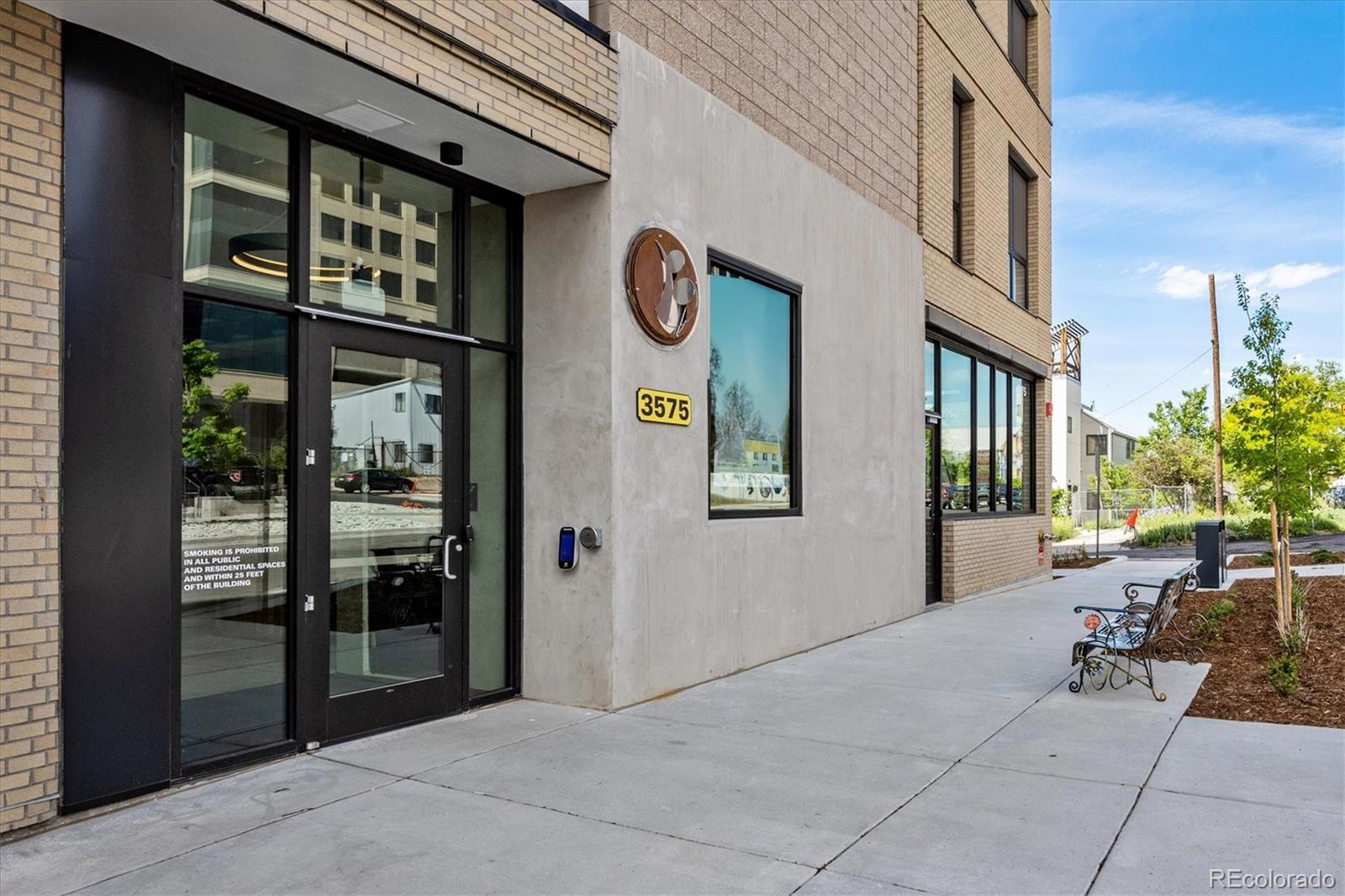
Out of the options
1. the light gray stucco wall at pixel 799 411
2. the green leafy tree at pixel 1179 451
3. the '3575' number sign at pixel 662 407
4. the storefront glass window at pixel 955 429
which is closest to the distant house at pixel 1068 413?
the green leafy tree at pixel 1179 451

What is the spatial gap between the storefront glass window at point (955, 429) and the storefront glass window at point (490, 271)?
828 cm

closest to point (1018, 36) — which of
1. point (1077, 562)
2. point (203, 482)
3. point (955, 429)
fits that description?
point (955, 429)

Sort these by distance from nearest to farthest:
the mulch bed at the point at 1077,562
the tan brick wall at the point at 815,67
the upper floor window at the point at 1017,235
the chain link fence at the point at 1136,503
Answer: the tan brick wall at the point at 815,67 → the upper floor window at the point at 1017,235 → the mulch bed at the point at 1077,562 → the chain link fence at the point at 1136,503

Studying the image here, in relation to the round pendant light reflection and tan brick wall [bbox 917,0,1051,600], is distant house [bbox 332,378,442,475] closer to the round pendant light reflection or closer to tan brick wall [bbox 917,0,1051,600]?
the round pendant light reflection

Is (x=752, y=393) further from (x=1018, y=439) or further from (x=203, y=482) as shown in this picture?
(x=1018, y=439)

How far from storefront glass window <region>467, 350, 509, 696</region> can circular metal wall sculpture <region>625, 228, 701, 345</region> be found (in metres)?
1.16

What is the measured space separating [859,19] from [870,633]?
7.06 meters

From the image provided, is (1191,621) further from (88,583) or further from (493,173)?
(88,583)

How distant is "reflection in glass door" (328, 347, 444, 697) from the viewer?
20.5 feet

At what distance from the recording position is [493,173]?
7.21 m

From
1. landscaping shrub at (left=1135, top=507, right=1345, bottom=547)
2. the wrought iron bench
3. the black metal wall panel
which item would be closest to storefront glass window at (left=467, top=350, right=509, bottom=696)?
the black metal wall panel

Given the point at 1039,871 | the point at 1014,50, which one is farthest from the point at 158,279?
the point at 1014,50

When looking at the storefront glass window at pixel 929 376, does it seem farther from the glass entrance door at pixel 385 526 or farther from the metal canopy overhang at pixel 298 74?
the glass entrance door at pixel 385 526

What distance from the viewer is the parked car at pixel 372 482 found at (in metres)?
6.29
